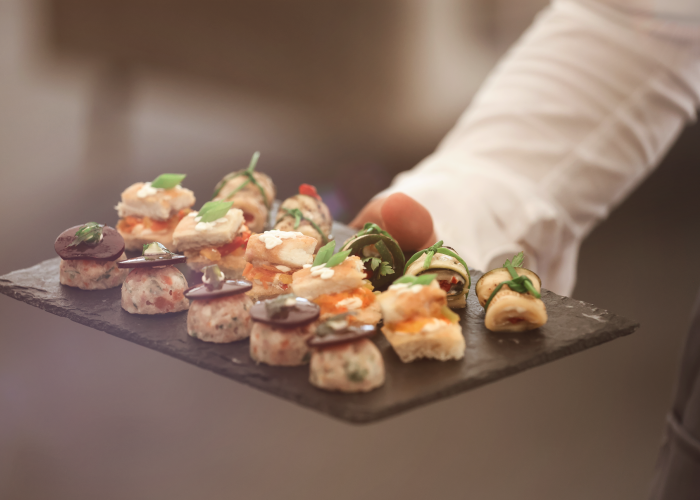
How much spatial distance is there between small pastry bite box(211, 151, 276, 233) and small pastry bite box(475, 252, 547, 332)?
1.22m

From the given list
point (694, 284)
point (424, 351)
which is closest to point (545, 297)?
point (424, 351)

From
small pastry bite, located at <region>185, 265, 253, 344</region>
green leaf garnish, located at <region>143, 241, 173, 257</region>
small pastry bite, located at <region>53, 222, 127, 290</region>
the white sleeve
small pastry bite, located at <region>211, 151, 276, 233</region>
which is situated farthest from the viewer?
the white sleeve

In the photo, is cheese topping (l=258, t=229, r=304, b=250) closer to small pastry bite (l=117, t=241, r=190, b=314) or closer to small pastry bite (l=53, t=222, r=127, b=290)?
small pastry bite (l=117, t=241, r=190, b=314)

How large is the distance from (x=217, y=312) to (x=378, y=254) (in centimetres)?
60

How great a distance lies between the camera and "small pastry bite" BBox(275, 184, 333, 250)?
103 inches

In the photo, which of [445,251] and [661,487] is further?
[445,251]

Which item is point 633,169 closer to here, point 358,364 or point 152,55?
point 358,364

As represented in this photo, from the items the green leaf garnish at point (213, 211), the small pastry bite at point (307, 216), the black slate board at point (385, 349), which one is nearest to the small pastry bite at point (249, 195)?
the small pastry bite at point (307, 216)

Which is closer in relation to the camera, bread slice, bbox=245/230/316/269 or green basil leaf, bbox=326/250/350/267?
green basil leaf, bbox=326/250/350/267

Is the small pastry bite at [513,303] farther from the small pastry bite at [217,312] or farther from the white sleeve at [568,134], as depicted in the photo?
the white sleeve at [568,134]

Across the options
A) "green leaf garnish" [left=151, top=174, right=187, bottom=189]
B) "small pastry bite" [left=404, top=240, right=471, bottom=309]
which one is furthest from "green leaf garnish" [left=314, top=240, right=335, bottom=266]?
"green leaf garnish" [left=151, top=174, right=187, bottom=189]

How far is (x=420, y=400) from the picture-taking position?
5.22ft

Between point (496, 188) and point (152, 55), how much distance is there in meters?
4.49

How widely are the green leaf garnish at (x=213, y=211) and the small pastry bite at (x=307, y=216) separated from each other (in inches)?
10.2
